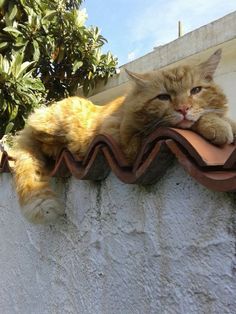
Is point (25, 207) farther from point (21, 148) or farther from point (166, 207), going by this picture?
point (166, 207)

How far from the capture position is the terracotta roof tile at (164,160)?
1425mm

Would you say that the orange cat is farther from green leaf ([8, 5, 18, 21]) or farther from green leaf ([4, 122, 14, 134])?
green leaf ([8, 5, 18, 21])

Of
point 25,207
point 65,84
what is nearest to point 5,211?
point 25,207

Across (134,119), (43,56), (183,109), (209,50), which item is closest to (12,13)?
(43,56)

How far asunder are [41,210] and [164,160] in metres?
0.76

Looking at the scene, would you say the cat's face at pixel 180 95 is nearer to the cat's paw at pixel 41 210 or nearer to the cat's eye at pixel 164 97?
the cat's eye at pixel 164 97

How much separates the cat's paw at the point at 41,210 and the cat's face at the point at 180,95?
2.10 feet

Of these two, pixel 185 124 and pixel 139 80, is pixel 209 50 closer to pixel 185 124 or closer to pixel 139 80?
pixel 139 80

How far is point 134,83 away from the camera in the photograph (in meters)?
2.19

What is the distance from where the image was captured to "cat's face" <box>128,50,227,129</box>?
183 centimetres

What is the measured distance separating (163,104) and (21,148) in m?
1.26

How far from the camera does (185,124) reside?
70.6 inches

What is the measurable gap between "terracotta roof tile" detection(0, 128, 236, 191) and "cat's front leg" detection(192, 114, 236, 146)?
0.03m

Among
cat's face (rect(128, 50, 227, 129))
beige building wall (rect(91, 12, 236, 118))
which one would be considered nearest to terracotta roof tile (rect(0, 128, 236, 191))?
cat's face (rect(128, 50, 227, 129))
